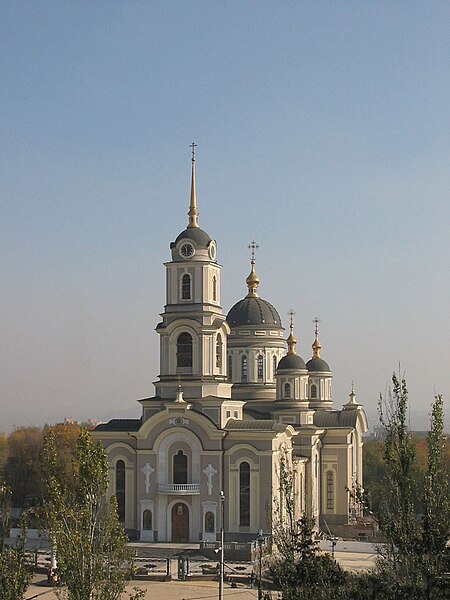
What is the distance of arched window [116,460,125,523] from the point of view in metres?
42.6

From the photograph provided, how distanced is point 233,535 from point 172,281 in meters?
11.3

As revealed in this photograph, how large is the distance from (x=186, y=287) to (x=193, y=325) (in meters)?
Result: 1.85

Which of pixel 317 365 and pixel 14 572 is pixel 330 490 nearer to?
pixel 317 365

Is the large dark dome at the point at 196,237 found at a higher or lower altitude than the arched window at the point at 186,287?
higher

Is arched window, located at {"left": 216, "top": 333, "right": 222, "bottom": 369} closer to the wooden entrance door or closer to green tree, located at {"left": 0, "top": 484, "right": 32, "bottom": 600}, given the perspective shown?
the wooden entrance door

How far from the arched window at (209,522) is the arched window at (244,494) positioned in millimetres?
1199

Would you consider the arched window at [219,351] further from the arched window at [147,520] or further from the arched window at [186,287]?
the arched window at [147,520]

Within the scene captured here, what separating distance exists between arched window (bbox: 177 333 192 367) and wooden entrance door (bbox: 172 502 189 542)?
6.02 meters

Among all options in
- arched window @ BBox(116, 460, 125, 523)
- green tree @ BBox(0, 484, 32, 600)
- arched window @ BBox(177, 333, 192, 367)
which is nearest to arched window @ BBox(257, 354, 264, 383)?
arched window @ BBox(177, 333, 192, 367)

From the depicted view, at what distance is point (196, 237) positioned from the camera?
44.0 metres

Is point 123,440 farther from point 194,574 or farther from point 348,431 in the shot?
point 348,431

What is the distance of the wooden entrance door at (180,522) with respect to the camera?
4125 cm

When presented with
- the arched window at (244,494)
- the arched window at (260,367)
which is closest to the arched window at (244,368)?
the arched window at (260,367)

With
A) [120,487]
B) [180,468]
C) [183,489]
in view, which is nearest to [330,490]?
[180,468]
